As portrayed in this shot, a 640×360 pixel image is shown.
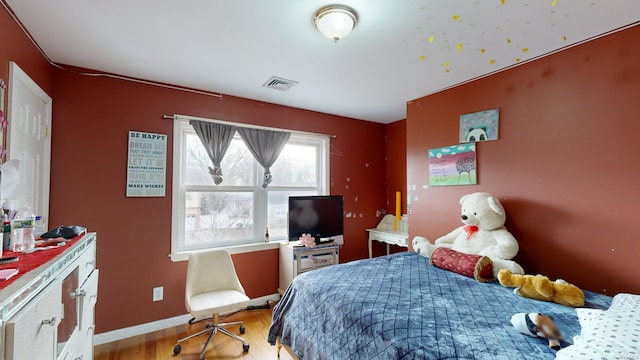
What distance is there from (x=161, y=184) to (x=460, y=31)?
9.14 ft

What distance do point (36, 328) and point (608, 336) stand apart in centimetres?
188

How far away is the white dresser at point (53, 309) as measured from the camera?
67 centimetres

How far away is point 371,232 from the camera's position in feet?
13.1

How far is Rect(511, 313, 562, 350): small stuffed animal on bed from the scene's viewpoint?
3.91ft

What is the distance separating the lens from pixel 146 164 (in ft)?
8.69

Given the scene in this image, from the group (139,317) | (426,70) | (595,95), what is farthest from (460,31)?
(139,317)

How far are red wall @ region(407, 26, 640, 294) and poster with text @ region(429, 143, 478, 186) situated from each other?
78 millimetres

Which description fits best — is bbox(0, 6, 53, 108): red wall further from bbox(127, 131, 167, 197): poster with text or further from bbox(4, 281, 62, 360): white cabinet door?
bbox(4, 281, 62, 360): white cabinet door

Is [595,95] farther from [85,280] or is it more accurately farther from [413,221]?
[85,280]

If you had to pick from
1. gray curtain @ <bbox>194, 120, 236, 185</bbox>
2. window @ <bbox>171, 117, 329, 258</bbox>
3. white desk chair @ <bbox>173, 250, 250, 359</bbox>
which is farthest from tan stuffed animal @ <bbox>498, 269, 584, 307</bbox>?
gray curtain @ <bbox>194, 120, 236, 185</bbox>

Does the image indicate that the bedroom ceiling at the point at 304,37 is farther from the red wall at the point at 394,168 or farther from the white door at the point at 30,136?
the red wall at the point at 394,168

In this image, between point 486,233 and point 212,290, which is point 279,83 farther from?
point 486,233

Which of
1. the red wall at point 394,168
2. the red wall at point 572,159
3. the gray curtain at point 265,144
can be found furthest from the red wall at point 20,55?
the red wall at point 394,168

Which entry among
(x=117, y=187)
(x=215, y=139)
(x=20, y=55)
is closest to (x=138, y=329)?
(x=117, y=187)
